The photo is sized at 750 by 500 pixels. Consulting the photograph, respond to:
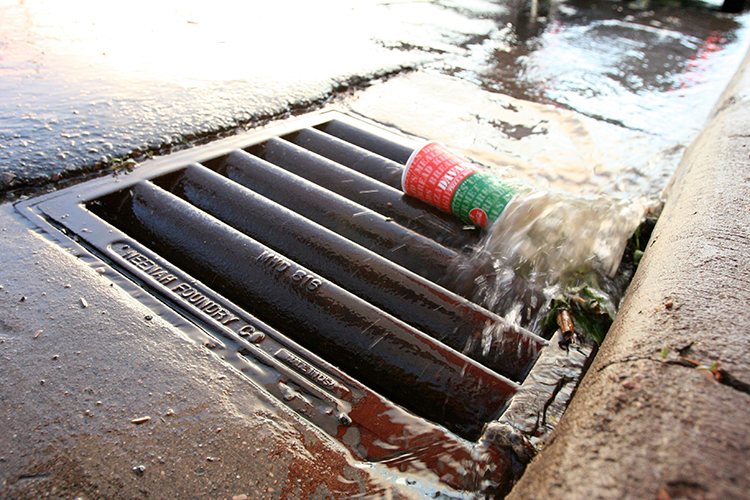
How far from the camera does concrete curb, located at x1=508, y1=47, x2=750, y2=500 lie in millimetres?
722

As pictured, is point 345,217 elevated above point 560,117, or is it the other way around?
point 345,217

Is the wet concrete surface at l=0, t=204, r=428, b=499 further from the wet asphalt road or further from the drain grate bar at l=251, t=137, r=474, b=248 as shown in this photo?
the drain grate bar at l=251, t=137, r=474, b=248

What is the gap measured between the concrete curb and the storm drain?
8.9 inches

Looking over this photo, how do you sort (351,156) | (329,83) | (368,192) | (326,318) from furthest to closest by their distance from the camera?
(329,83) < (351,156) < (368,192) < (326,318)

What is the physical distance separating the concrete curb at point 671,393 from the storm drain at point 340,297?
23 cm

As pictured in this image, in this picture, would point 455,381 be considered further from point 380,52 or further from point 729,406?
point 380,52

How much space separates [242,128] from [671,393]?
2.15m

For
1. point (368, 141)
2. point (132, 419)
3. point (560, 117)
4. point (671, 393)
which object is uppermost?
point (671, 393)

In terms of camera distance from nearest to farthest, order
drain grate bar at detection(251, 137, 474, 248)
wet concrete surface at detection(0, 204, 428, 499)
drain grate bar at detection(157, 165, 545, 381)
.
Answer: wet concrete surface at detection(0, 204, 428, 499), drain grate bar at detection(157, 165, 545, 381), drain grate bar at detection(251, 137, 474, 248)

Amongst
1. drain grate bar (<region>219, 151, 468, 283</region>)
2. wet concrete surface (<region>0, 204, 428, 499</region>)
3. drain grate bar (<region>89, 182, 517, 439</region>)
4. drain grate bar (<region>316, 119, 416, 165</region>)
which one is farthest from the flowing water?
wet concrete surface (<region>0, 204, 428, 499</region>)

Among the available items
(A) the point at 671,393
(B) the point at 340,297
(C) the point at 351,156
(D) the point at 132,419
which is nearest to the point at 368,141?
(C) the point at 351,156

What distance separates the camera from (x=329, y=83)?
9.89 ft

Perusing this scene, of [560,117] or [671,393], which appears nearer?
[671,393]

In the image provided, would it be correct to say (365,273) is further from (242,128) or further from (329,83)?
(329,83)
